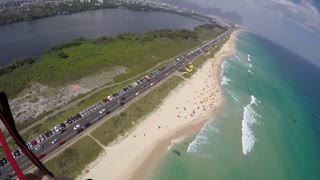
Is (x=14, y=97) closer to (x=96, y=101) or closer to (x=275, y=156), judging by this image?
(x=96, y=101)

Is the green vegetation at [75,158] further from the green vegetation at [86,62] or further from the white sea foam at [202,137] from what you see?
the white sea foam at [202,137]

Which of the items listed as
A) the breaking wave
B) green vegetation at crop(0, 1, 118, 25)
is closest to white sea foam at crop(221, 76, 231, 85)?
the breaking wave

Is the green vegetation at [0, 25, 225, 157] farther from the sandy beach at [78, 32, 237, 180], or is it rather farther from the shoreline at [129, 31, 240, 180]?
the shoreline at [129, 31, 240, 180]

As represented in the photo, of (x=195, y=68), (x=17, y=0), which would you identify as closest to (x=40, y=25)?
(x=17, y=0)

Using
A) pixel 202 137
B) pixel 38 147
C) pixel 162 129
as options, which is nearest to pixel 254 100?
pixel 202 137

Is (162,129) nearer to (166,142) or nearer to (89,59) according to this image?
(166,142)
